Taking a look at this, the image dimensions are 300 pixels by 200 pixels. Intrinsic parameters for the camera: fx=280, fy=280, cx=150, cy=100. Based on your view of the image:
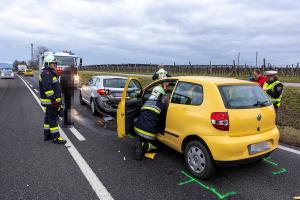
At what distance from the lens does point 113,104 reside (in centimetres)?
899

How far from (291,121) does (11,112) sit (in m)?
9.53

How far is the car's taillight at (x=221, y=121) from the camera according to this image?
4.16 meters

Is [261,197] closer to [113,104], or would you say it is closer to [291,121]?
[291,121]

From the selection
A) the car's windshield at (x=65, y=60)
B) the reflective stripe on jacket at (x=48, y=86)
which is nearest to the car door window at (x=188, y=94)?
the reflective stripe on jacket at (x=48, y=86)

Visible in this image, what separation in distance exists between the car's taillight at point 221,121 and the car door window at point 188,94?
0.41 metres

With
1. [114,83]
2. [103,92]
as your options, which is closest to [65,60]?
[114,83]

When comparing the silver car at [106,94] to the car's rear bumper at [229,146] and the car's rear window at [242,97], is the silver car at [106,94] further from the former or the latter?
the car's rear bumper at [229,146]

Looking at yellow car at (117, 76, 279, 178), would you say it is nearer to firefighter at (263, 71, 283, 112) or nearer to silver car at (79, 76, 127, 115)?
firefighter at (263, 71, 283, 112)

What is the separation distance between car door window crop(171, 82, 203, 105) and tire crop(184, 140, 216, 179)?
67cm

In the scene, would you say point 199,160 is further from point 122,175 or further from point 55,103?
point 55,103

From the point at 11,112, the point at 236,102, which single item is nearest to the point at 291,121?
the point at 236,102

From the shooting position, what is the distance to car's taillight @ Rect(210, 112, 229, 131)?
4.16 m

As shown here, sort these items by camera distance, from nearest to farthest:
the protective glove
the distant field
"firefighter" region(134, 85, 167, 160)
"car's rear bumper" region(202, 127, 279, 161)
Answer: "car's rear bumper" region(202, 127, 279, 161)
"firefighter" region(134, 85, 167, 160)
the protective glove
the distant field

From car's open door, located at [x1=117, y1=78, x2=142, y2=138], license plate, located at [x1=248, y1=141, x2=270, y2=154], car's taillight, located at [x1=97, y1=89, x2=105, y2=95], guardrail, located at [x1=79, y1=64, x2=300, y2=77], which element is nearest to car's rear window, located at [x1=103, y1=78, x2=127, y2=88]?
car's taillight, located at [x1=97, y1=89, x2=105, y2=95]
